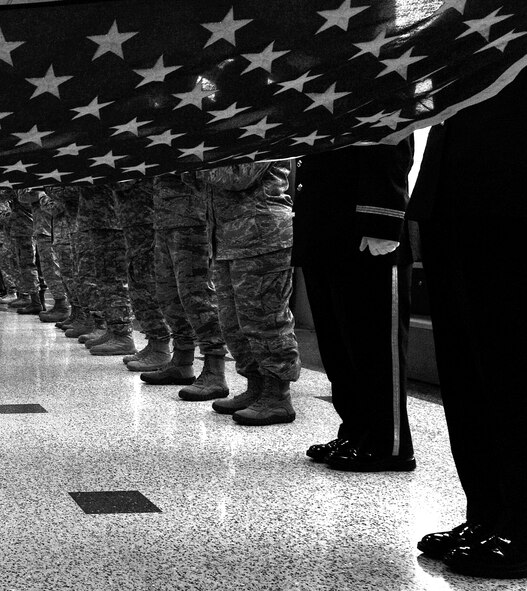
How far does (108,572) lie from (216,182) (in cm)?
166

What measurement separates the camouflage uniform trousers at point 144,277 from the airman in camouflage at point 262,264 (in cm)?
135

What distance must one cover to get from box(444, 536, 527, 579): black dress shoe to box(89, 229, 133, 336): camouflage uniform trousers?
3702 mm

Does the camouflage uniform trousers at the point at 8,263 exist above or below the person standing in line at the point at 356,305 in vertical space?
below

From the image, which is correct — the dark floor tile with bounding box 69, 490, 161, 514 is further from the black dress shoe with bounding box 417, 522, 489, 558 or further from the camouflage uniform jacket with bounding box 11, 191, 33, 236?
the camouflage uniform jacket with bounding box 11, 191, 33, 236

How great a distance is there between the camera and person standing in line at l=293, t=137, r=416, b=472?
7.67ft

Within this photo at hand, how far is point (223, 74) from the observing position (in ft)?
4.04

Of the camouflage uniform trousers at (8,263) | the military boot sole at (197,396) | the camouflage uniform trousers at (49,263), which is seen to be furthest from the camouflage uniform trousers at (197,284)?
the camouflage uniform trousers at (8,263)

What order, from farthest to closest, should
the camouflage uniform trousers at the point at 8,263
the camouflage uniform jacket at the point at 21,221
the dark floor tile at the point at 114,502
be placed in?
1. the camouflage uniform trousers at the point at 8,263
2. the camouflage uniform jacket at the point at 21,221
3. the dark floor tile at the point at 114,502

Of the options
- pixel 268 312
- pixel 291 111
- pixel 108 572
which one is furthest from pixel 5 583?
pixel 268 312

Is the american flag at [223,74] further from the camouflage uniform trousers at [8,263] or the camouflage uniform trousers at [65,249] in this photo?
the camouflage uniform trousers at [8,263]

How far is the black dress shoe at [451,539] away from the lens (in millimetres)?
1674

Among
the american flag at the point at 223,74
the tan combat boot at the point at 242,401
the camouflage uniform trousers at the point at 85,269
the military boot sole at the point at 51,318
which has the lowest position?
the military boot sole at the point at 51,318

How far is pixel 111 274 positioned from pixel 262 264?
231cm

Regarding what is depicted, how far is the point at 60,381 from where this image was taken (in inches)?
161
